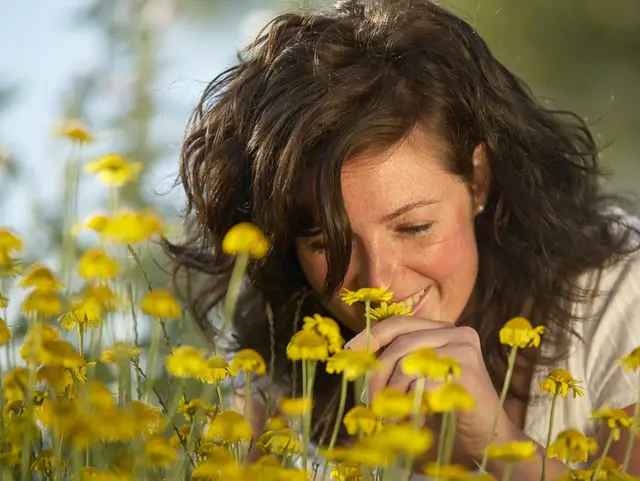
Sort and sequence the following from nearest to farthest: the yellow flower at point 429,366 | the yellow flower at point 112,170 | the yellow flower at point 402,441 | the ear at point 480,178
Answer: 1. the yellow flower at point 402,441
2. the yellow flower at point 429,366
3. the yellow flower at point 112,170
4. the ear at point 480,178

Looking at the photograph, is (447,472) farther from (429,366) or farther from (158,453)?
(158,453)

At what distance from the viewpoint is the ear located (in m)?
1.45

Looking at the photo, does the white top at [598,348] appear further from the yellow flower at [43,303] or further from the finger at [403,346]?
the yellow flower at [43,303]

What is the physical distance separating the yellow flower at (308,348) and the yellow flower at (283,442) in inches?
2.6

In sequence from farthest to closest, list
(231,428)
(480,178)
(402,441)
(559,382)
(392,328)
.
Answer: (480,178) < (392,328) < (559,382) < (231,428) < (402,441)

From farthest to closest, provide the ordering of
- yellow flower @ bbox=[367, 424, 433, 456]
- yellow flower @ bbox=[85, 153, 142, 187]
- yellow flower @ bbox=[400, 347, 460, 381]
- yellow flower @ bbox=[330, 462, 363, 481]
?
yellow flower @ bbox=[85, 153, 142, 187] → yellow flower @ bbox=[330, 462, 363, 481] → yellow flower @ bbox=[400, 347, 460, 381] → yellow flower @ bbox=[367, 424, 433, 456]

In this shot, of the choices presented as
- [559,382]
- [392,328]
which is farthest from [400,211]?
[559,382]

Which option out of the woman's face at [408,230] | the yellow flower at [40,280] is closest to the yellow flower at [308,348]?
the yellow flower at [40,280]

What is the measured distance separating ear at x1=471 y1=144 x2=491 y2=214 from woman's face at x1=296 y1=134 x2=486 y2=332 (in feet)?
0.18

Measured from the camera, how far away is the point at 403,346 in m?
1.05

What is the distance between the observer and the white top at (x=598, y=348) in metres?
1.52

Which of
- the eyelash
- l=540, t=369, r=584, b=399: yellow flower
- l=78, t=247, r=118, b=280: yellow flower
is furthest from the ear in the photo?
l=78, t=247, r=118, b=280: yellow flower

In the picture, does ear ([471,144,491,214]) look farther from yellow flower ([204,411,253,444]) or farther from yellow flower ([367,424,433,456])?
yellow flower ([367,424,433,456])

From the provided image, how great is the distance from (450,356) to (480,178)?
1.59ft
